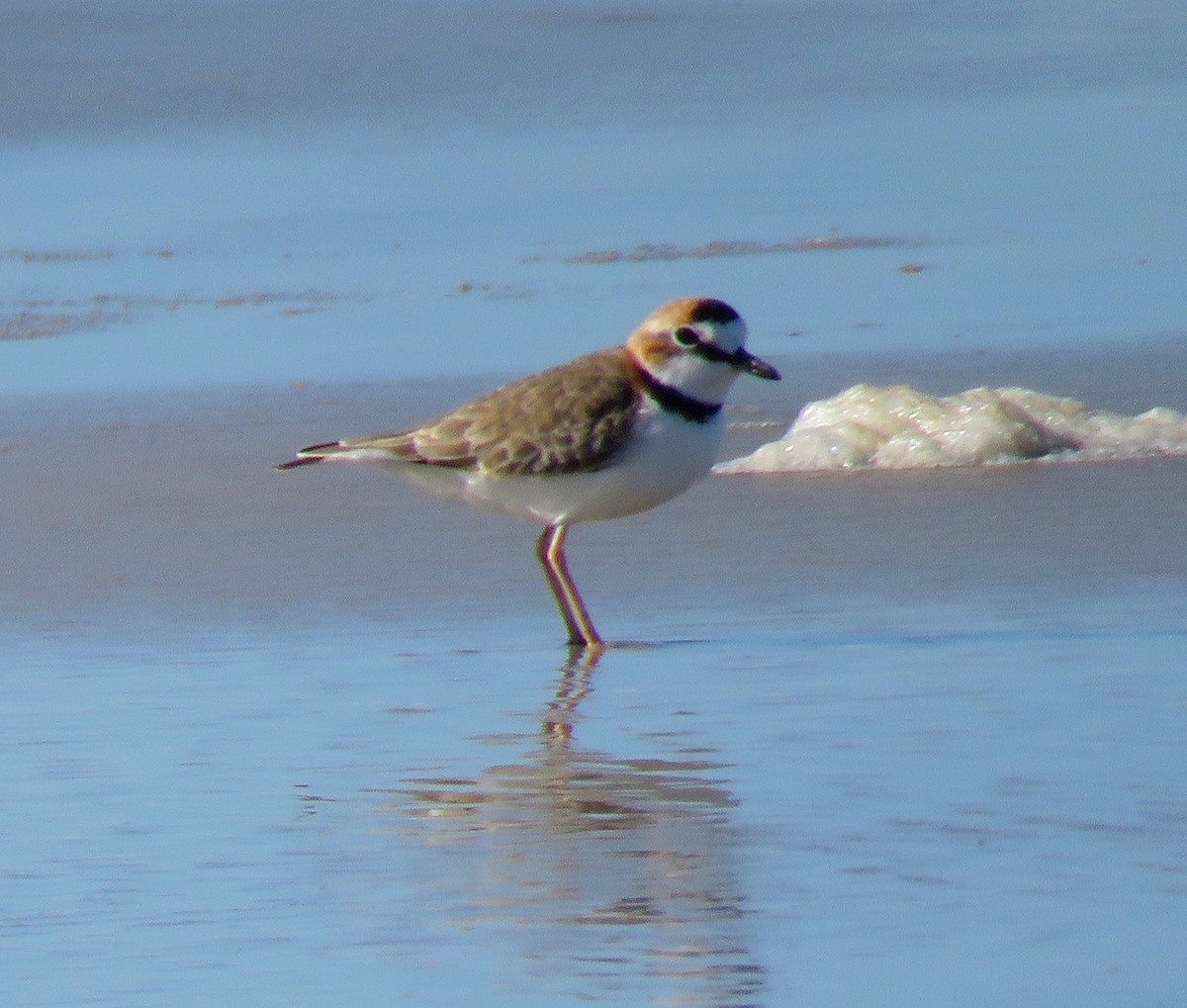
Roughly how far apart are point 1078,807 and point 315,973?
1.40 metres

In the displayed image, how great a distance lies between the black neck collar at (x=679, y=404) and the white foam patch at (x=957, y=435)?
1.59m

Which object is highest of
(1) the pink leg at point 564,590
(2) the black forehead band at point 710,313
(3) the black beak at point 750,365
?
(2) the black forehead band at point 710,313

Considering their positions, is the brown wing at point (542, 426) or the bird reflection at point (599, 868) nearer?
the bird reflection at point (599, 868)

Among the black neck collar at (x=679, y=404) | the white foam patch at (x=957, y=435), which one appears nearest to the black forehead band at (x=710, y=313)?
the black neck collar at (x=679, y=404)

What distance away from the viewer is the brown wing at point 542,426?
631cm

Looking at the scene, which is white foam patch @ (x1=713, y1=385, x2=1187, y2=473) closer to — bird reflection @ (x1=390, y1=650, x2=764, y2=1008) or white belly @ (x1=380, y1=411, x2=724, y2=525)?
white belly @ (x1=380, y1=411, x2=724, y2=525)

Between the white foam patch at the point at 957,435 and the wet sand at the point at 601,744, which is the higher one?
the wet sand at the point at 601,744

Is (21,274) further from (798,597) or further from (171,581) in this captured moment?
(798,597)

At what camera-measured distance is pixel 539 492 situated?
21.1 ft

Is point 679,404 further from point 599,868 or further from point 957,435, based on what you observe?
point 599,868

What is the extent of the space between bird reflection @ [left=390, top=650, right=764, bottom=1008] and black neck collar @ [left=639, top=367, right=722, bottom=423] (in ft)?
4.50

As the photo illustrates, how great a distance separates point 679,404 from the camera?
20.8ft

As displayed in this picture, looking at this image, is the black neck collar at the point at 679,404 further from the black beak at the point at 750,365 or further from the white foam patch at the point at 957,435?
the white foam patch at the point at 957,435

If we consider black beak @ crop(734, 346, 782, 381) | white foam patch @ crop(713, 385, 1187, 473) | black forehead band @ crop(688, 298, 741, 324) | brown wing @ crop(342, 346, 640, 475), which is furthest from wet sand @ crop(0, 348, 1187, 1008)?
black forehead band @ crop(688, 298, 741, 324)
